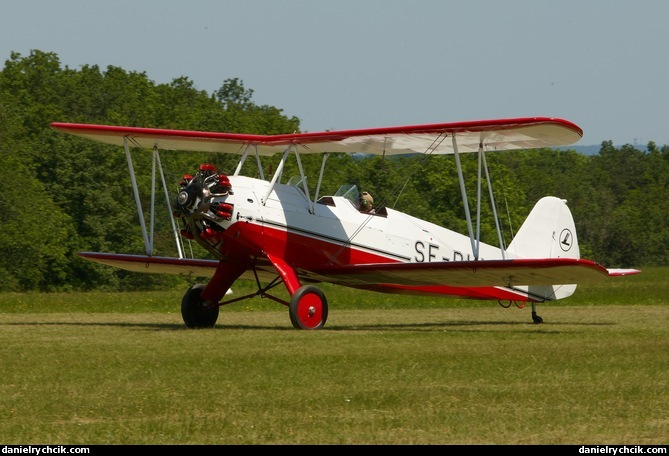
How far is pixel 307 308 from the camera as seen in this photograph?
1755 cm

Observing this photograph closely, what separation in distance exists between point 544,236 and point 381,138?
4.77m

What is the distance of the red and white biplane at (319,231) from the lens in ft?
56.9

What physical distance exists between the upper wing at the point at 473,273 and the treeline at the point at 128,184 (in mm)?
2795

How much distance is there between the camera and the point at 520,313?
24.0 meters

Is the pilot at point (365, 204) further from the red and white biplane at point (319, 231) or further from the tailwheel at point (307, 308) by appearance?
the tailwheel at point (307, 308)

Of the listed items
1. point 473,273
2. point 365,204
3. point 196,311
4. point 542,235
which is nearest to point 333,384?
point 473,273

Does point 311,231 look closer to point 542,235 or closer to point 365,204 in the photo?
point 365,204

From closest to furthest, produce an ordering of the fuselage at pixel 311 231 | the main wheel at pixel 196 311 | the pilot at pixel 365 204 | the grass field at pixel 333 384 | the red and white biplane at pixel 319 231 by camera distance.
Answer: the grass field at pixel 333 384
the red and white biplane at pixel 319 231
the fuselage at pixel 311 231
the main wheel at pixel 196 311
the pilot at pixel 365 204

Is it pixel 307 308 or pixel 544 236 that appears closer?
pixel 307 308

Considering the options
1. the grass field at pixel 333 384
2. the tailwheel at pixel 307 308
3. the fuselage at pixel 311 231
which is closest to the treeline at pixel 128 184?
the fuselage at pixel 311 231

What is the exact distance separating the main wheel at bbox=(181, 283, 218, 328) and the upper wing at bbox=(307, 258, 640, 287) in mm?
1823

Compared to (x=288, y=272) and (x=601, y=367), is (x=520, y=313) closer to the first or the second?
(x=288, y=272)

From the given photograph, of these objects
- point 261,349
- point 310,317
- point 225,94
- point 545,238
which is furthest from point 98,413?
point 225,94

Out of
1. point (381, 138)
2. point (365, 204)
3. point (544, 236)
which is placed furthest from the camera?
point (544, 236)
